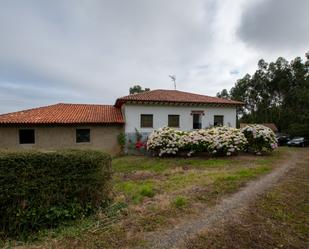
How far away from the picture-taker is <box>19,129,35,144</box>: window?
1547 centimetres

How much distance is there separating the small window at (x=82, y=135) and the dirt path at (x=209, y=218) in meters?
12.7

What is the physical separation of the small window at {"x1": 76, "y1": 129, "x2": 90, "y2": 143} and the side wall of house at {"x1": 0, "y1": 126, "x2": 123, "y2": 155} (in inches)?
9.1

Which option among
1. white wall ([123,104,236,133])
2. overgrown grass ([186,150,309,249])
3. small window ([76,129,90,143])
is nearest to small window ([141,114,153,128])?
white wall ([123,104,236,133])

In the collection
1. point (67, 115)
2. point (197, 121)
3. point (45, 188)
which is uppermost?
point (67, 115)

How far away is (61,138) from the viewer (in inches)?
635

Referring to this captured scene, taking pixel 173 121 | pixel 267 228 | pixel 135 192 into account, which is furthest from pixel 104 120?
pixel 267 228

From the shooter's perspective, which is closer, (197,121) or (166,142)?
(166,142)

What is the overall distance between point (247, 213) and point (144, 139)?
43.4ft

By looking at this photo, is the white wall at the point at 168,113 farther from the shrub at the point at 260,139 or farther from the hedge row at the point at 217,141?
the shrub at the point at 260,139

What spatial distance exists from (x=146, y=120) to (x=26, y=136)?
8404mm

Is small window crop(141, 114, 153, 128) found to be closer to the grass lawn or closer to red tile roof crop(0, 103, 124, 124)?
red tile roof crop(0, 103, 124, 124)

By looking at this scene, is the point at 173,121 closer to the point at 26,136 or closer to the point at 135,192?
the point at 26,136

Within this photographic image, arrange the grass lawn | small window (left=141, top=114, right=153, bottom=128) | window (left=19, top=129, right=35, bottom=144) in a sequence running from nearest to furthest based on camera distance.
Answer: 1. the grass lawn
2. window (left=19, top=129, right=35, bottom=144)
3. small window (left=141, top=114, right=153, bottom=128)

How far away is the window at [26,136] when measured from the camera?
15.5 metres
